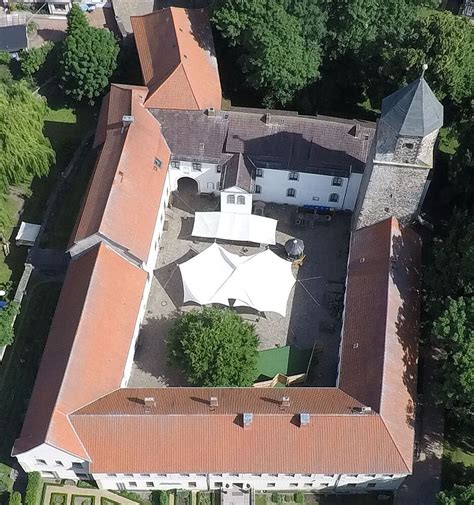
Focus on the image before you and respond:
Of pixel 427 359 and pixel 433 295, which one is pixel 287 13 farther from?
pixel 427 359

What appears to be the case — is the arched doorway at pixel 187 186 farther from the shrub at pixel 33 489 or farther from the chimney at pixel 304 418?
the shrub at pixel 33 489

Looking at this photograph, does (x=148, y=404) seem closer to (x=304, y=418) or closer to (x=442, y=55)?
(x=304, y=418)

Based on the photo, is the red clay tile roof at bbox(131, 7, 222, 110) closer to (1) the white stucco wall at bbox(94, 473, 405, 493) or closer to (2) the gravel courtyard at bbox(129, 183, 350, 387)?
(2) the gravel courtyard at bbox(129, 183, 350, 387)

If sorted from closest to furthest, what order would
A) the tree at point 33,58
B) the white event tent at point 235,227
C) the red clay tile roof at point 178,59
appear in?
the white event tent at point 235,227, the red clay tile roof at point 178,59, the tree at point 33,58

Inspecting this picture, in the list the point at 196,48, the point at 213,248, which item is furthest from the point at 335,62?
the point at 213,248

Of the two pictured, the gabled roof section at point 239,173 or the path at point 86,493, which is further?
the gabled roof section at point 239,173

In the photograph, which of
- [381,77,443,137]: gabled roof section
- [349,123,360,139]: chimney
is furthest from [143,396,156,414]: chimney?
[349,123,360,139]: chimney

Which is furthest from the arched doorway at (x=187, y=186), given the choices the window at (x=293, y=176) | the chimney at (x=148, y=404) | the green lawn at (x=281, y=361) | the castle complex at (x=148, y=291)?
the chimney at (x=148, y=404)
